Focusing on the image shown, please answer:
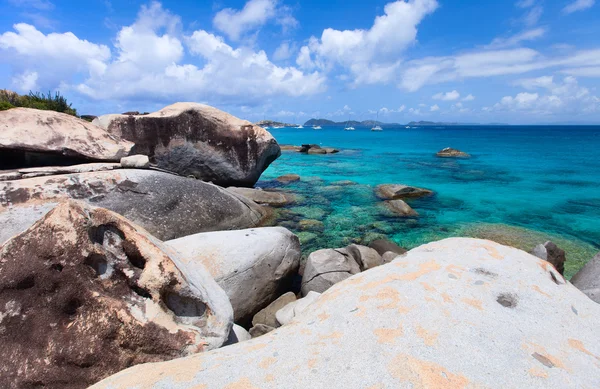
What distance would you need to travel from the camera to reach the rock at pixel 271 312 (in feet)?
23.3

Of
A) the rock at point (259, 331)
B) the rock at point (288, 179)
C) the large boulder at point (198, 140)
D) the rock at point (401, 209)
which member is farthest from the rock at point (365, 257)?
the rock at point (288, 179)

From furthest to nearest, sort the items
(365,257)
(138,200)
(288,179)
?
(288,179) → (365,257) → (138,200)

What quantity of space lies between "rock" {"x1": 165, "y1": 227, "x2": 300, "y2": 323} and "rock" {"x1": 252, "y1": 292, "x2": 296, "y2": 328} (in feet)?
0.54

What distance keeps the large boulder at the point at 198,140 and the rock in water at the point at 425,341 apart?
43.2 ft

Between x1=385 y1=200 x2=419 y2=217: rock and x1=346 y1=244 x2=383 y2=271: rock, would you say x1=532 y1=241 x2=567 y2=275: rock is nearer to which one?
x1=346 y1=244 x2=383 y2=271: rock

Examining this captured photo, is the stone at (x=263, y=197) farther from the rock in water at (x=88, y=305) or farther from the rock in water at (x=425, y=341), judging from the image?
the rock in water at (x=425, y=341)

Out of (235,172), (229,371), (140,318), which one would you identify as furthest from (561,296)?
(235,172)

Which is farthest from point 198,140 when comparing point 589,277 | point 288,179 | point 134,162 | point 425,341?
point 589,277

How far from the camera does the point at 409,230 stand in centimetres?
1404

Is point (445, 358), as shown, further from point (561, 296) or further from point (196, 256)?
point (196, 256)

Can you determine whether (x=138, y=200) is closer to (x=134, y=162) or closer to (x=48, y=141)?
(x=134, y=162)

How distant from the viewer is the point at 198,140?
15938 mm

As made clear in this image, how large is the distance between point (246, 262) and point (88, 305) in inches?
146

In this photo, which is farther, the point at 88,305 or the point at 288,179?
the point at 288,179
